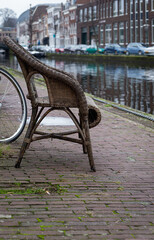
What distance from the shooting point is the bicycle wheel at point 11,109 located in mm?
5215

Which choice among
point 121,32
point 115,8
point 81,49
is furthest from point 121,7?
point 81,49

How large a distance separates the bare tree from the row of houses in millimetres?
32145

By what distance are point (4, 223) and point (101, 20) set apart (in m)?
74.9

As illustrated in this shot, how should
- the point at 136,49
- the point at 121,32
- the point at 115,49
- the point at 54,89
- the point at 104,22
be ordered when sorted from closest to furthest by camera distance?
the point at 54,89 → the point at 136,49 → the point at 115,49 → the point at 121,32 → the point at 104,22

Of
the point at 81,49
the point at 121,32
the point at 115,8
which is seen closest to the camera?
the point at 121,32

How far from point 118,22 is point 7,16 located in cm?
9792

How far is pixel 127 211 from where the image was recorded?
321cm

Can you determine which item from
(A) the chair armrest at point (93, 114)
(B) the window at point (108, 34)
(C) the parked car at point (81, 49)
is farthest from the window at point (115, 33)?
(A) the chair armrest at point (93, 114)

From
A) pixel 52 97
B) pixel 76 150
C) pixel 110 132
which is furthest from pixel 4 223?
pixel 110 132

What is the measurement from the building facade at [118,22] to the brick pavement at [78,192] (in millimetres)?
52174

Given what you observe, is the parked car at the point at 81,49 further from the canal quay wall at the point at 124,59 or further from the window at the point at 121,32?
the canal quay wall at the point at 124,59

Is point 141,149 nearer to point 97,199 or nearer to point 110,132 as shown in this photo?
point 110,132

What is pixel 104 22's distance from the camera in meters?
74.5

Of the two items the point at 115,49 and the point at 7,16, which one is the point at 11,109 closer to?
the point at 115,49
